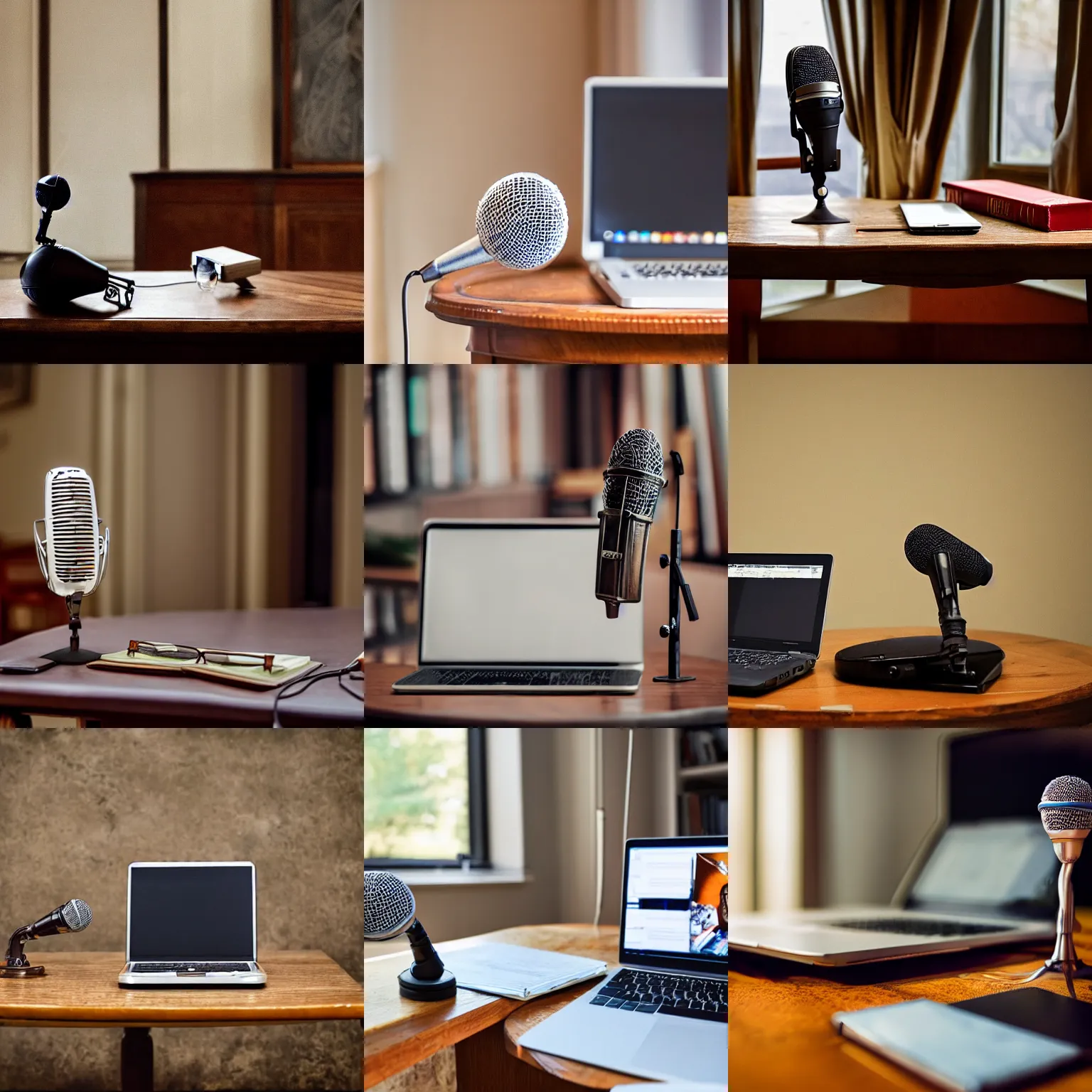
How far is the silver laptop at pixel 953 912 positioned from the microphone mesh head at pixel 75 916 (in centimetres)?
117

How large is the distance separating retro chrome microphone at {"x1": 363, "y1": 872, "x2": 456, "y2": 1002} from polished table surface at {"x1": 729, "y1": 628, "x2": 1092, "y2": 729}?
1.93 feet

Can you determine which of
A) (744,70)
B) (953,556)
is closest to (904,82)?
(744,70)

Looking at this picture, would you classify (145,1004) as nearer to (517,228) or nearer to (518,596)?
(518,596)

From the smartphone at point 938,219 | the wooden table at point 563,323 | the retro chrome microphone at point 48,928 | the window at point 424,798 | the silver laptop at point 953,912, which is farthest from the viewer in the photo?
the retro chrome microphone at point 48,928

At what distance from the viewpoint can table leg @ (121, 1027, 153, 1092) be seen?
1.91 metres

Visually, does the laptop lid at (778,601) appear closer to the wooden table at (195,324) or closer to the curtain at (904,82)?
the curtain at (904,82)

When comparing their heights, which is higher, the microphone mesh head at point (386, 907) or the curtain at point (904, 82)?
the curtain at point (904, 82)

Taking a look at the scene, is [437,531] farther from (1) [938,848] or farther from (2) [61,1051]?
(2) [61,1051]

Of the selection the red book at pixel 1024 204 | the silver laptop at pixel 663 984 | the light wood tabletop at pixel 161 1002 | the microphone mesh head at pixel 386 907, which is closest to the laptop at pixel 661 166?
the red book at pixel 1024 204

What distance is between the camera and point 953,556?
171 centimetres

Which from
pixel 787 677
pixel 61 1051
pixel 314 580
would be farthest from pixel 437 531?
pixel 61 1051

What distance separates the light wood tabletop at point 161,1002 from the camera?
5.87ft

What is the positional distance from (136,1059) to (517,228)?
4.98ft

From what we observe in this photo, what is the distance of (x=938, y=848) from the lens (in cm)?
195
